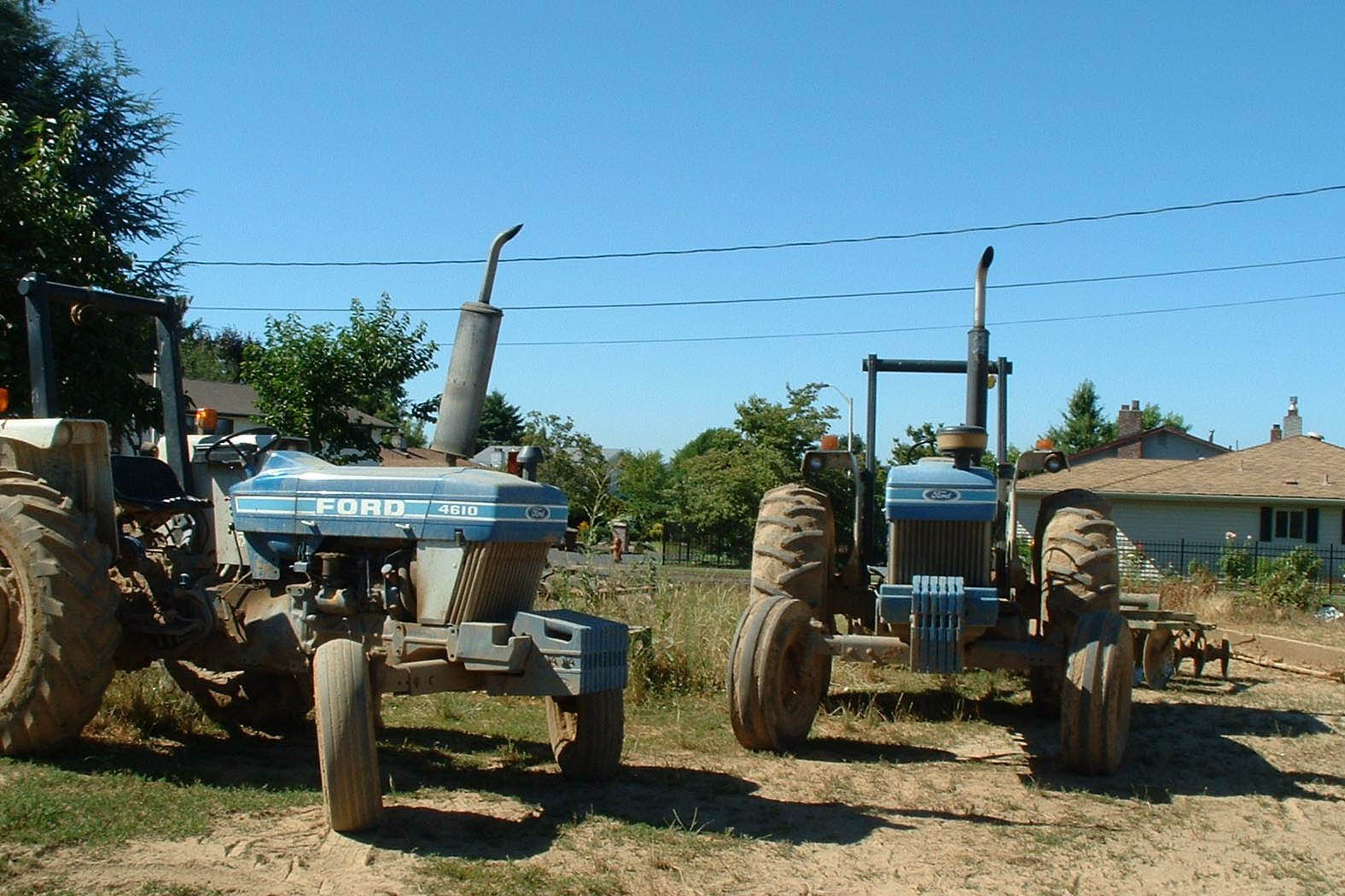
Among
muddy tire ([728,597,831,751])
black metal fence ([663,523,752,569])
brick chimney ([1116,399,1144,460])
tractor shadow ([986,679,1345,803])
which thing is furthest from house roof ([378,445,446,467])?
brick chimney ([1116,399,1144,460])

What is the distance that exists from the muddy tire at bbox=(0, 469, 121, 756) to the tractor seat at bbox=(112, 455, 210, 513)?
730 mm

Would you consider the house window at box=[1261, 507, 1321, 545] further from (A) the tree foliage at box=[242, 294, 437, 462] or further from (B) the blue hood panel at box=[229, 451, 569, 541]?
(B) the blue hood panel at box=[229, 451, 569, 541]

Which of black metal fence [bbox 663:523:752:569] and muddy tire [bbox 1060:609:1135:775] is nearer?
muddy tire [bbox 1060:609:1135:775]

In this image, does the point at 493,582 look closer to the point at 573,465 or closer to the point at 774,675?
the point at 774,675

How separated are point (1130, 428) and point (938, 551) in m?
41.7

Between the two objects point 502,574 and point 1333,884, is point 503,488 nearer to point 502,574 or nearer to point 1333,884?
point 502,574

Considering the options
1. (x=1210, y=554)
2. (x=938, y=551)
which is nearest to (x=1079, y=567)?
(x=938, y=551)

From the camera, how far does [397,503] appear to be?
626cm

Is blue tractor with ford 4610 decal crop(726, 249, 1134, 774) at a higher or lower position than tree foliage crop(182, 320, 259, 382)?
lower

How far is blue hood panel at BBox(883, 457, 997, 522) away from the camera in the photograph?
301 inches

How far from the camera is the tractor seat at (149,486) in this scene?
7.10m

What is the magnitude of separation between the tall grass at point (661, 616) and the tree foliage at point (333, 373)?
5.44 m

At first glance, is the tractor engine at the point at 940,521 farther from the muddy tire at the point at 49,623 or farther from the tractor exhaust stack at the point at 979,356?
the muddy tire at the point at 49,623

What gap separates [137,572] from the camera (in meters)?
7.04
